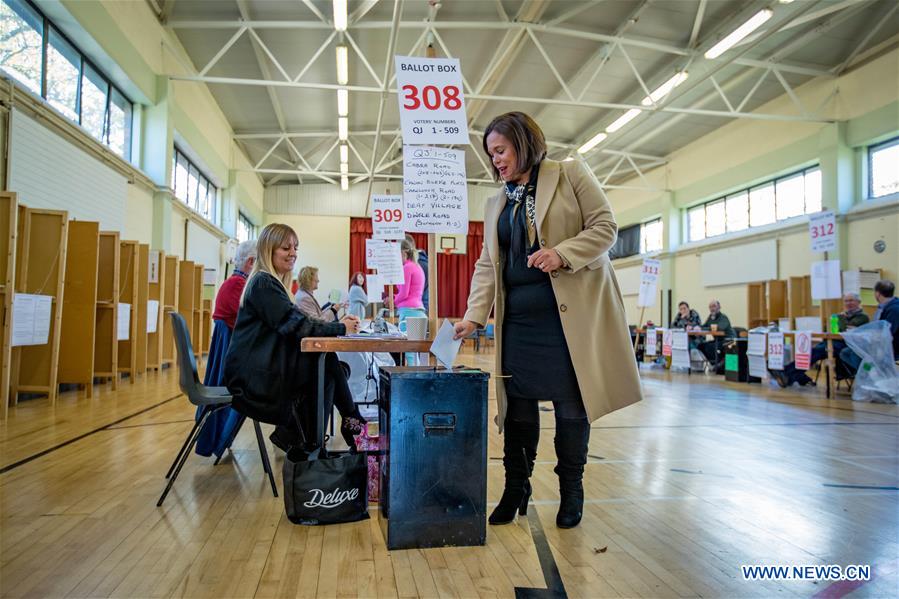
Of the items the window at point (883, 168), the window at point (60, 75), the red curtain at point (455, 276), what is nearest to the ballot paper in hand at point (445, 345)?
the window at point (60, 75)

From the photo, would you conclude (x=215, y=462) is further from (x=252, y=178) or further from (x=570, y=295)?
(x=252, y=178)

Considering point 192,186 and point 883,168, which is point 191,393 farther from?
point 883,168

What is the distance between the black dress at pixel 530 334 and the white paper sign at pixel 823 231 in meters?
5.33

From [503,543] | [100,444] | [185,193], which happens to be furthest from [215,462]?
[185,193]

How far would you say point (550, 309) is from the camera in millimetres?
1726

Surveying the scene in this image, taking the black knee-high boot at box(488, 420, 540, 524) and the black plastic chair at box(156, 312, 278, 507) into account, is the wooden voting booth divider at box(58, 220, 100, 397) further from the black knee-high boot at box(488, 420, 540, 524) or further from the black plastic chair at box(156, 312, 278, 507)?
the black knee-high boot at box(488, 420, 540, 524)

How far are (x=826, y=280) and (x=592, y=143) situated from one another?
256 inches

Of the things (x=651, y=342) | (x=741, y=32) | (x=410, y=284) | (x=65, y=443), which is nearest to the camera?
(x=65, y=443)

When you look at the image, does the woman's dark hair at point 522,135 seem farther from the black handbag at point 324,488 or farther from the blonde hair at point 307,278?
the blonde hair at point 307,278

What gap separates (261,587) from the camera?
1.39m

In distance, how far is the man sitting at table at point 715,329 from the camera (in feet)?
27.1

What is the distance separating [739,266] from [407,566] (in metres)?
11.1

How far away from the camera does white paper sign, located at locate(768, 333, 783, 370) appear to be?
644 cm

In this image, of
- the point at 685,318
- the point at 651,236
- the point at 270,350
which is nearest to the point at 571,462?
the point at 270,350
